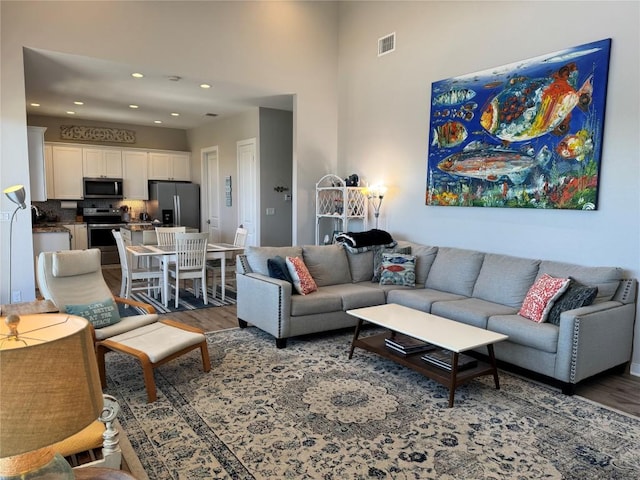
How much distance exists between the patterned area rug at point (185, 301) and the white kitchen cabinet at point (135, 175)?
354 cm

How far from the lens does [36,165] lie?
5.43 meters

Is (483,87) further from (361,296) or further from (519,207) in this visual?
(361,296)

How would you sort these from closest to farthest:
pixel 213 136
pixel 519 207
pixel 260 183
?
pixel 519 207 < pixel 260 183 < pixel 213 136

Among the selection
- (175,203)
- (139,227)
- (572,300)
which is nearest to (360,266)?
(572,300)

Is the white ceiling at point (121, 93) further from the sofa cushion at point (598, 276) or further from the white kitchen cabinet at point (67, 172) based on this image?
the sofa cushion at point (598, 276)

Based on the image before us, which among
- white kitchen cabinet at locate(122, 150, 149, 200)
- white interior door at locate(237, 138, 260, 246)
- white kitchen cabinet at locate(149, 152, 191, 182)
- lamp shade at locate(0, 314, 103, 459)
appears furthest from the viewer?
white kitchen cabinet at locate(149, 152, 191, 182)

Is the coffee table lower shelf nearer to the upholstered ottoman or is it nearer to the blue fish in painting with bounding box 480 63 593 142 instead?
the upholstered ottoman

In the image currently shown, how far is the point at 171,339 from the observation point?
3320 mm

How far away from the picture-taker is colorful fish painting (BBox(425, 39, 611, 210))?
3834mm

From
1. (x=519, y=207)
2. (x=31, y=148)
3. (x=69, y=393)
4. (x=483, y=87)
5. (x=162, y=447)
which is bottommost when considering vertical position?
(x=162, y=447)

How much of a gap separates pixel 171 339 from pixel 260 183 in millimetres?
4393

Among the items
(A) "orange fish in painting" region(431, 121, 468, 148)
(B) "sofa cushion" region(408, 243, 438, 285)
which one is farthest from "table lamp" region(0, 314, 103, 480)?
(A) "orange fish in painting" region(431, 121, 468, 148)

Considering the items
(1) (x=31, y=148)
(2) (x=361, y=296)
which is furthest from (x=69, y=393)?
(1) (x=31, y=148)

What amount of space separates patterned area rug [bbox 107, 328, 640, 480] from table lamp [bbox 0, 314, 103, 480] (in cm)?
153
